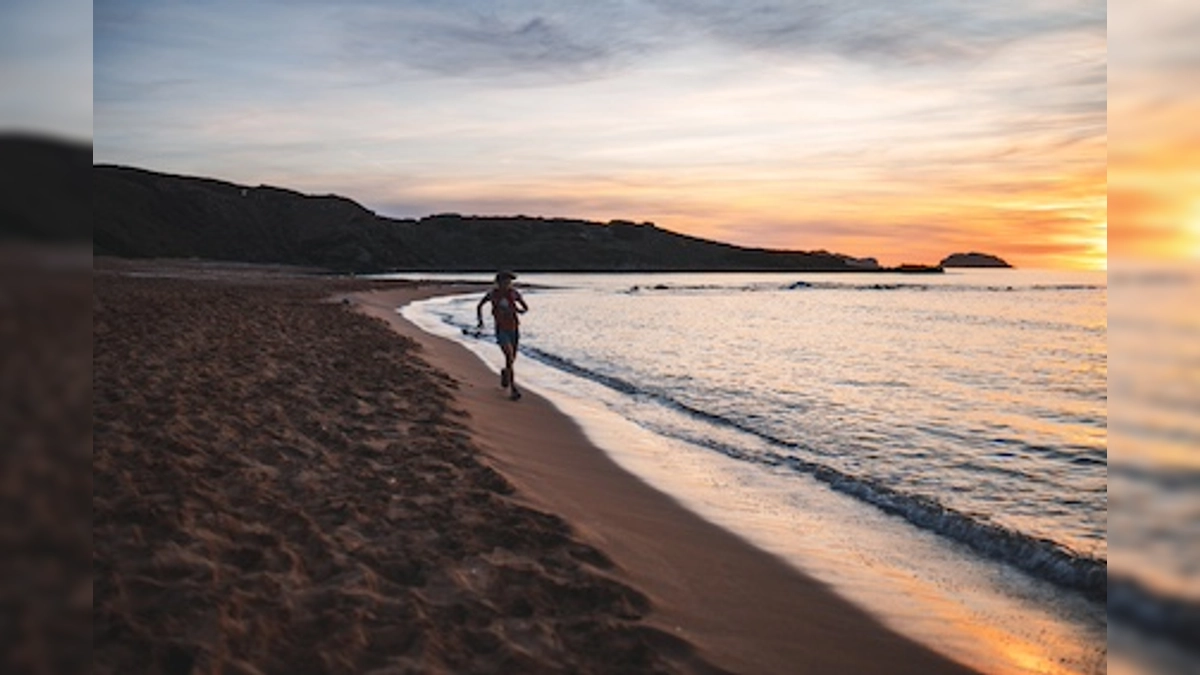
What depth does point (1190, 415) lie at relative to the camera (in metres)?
5.50

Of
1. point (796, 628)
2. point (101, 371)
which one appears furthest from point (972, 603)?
point (101, 371)

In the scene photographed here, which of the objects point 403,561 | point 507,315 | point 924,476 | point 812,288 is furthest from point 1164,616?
point 812,288

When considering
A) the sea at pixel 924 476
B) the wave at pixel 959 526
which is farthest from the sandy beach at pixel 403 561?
the wave at pixel 959 526

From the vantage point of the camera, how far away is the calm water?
5473mm

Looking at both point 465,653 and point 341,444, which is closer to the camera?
point 465,653

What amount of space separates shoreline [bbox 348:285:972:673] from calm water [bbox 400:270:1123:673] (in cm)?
32

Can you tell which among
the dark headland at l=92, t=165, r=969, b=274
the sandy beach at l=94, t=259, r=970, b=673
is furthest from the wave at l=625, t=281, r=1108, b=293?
the sandy beach at l=94, t=259, r=970, b=673

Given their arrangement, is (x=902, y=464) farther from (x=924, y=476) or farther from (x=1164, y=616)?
(x=1164, y=616)

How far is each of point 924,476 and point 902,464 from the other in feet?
1.74

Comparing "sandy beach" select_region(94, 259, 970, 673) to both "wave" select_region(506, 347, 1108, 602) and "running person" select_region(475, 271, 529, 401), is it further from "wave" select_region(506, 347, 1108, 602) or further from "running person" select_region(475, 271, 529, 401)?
"running person" select_region(475, 271, 529, 401)

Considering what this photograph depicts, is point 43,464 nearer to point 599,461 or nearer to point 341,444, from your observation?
point 341,444

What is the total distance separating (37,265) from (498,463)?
667cm

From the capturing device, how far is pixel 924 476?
917 centimetres

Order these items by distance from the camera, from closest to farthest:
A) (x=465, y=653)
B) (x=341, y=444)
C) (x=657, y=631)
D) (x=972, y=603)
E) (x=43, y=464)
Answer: (x=43, y=464)
(x=465, y=653)
(x=657, y=631)
(x=972, y=603)
(x=341, y=444)
